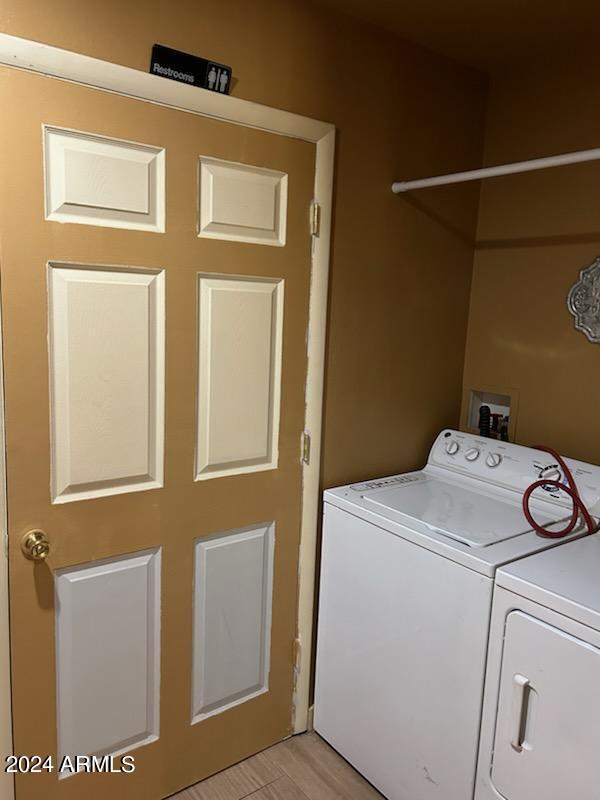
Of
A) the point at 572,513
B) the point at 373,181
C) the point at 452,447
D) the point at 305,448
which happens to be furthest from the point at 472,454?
the point at 373,181

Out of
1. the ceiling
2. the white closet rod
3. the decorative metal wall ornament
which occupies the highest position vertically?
the ceiling

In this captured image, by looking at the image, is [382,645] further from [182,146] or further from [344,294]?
[182,146]

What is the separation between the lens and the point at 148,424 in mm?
1644

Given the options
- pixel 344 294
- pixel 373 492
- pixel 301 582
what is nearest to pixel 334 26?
pixel 344 294

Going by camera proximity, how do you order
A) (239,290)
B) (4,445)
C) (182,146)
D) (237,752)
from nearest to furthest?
1. (4,445)
2. (182,146)
3. (239,290)
4. (237,752)

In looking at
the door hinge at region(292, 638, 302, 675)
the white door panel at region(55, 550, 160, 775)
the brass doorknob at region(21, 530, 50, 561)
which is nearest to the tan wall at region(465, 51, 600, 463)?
the door hinge at region(292, 638, 302, 675)

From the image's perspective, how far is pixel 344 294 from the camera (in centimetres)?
199

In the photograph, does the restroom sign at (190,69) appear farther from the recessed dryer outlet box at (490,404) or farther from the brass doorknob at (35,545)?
the recessed dryer outlet box at (490,404)

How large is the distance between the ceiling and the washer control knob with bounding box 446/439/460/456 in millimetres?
1355

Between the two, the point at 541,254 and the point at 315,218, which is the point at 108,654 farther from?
the point at 541,254

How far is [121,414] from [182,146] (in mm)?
717

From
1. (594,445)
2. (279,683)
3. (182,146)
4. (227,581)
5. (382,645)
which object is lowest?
(279,683)

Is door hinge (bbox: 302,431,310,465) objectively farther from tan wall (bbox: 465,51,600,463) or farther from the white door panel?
tan wall (bbox: 465,51,600,463)

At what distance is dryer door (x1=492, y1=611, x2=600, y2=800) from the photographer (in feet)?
4.33
